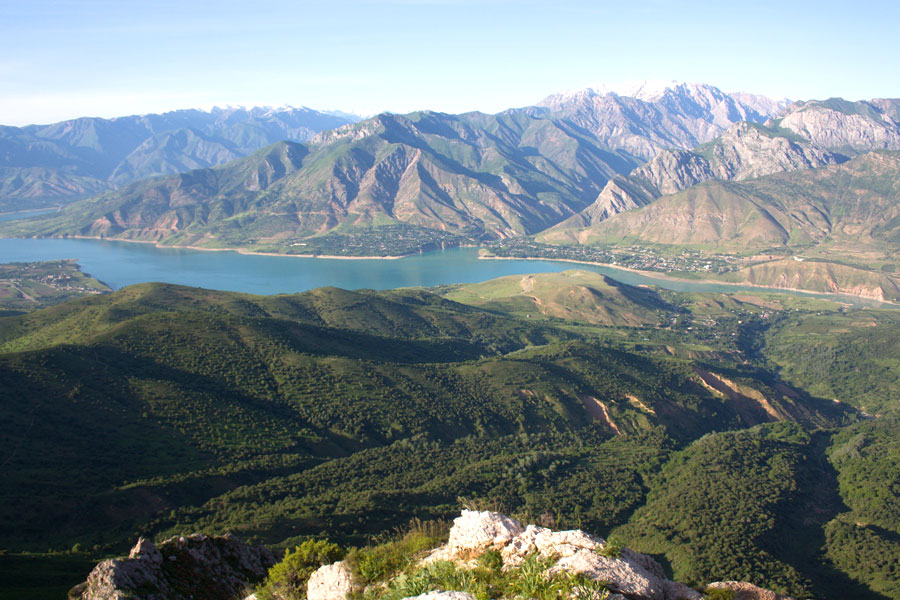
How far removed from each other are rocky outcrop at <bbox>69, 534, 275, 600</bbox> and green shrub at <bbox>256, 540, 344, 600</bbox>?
2227mm

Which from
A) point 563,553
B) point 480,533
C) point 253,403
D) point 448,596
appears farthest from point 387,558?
point 253,403

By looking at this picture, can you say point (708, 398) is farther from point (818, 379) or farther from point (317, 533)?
point (317, 533)

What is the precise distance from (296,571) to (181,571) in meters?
5.83

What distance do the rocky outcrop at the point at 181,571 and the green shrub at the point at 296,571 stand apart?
223cm

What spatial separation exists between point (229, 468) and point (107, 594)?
4486 centimetres

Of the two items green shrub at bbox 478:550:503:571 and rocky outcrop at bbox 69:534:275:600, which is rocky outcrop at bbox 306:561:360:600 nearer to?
rocky outcrop at bbox 69:534:275:600

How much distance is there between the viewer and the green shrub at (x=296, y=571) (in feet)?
98.3

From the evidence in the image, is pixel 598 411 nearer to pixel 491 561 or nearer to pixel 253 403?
pixel 253 403

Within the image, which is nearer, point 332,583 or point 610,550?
point 610,550

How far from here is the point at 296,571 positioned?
31609 millimetres

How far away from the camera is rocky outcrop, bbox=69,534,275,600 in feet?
92.7

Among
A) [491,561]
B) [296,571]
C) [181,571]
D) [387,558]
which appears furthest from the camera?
[181,571]

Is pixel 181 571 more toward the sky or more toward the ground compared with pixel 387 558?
more toward the ground

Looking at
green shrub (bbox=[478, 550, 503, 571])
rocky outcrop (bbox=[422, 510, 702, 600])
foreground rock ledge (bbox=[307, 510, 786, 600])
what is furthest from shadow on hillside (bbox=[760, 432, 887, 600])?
green shrub (bbox=[478, 550, 503, 571])
